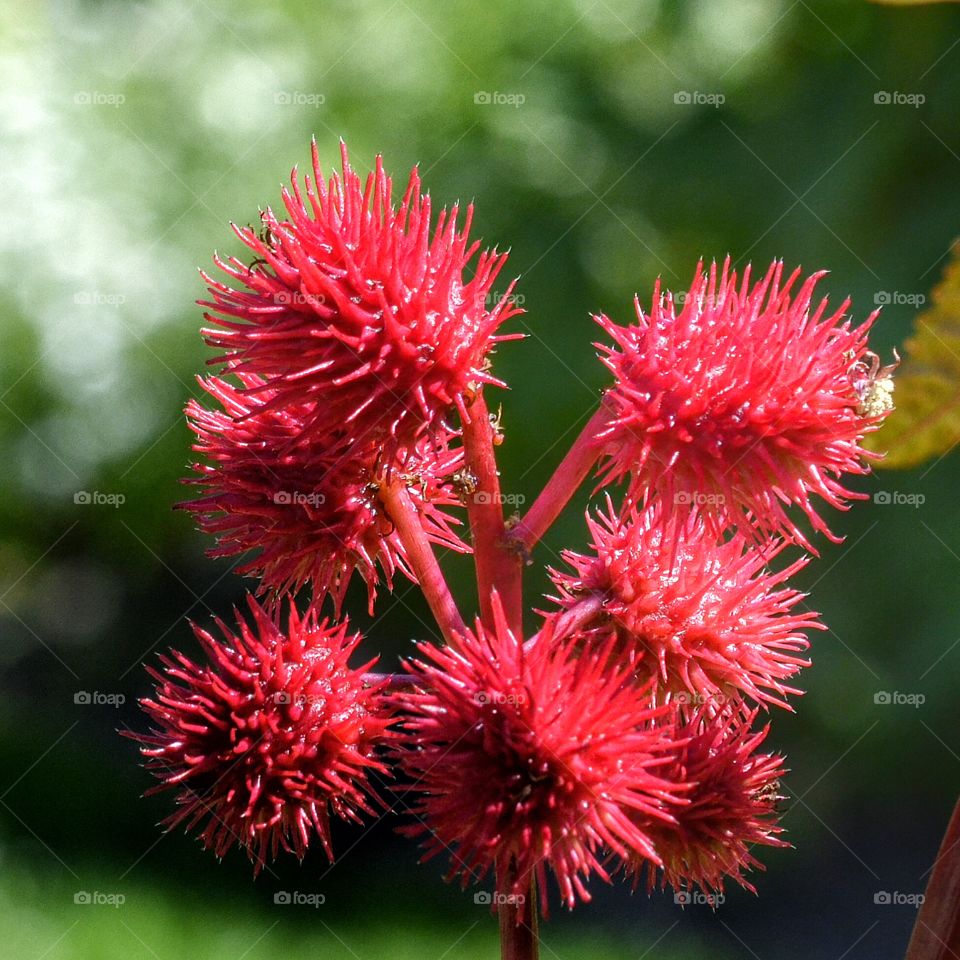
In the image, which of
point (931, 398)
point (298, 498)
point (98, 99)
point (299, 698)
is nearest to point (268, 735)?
point (299, 698)

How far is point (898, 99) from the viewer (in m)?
1.40

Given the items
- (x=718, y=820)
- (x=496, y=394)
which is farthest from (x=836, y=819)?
(x=718, y=820)

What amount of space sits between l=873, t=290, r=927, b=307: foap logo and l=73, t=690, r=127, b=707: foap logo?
119 centimetres

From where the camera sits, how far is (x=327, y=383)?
53cm

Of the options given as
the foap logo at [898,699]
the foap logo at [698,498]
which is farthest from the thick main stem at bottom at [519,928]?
the foap logo at [898,699]

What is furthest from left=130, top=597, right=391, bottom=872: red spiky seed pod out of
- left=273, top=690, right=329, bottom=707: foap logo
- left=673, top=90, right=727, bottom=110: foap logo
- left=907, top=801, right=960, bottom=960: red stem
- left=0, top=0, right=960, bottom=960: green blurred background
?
left=673, top=90, right=727, bottom=110: foap logo

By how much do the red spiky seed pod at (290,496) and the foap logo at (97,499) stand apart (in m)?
0.93

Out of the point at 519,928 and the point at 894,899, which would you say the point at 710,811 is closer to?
the point at 519,928

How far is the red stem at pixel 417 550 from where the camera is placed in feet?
2.04

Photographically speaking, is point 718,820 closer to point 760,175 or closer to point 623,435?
point 623,435

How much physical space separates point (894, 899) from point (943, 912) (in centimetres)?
96

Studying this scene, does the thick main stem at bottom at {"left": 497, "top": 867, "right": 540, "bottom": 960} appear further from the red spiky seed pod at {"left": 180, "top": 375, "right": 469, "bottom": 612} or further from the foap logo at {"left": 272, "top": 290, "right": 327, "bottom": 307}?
the foap logo at {"left": 272, "top": 290, "right": 327, "bottom": 307}

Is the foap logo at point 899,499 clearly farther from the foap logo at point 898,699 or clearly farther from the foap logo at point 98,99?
the foap logo at point 98,99

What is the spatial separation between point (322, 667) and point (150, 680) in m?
1.10
